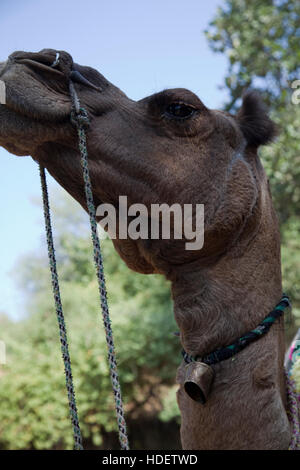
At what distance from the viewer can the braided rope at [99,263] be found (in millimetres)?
1399

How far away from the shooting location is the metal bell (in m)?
1.69

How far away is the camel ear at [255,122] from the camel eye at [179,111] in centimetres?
34

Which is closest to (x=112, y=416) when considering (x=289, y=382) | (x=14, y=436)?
(x=14, y=436)

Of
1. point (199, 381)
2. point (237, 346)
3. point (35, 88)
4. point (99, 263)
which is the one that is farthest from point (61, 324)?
point (35, 88)

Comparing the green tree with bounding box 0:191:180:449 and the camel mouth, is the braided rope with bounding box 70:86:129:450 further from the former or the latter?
the green tree with bounding box 0:191:180:449

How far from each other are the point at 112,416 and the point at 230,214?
10870mm

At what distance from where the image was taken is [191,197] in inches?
71.5

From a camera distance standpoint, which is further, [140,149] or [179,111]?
[179,111]

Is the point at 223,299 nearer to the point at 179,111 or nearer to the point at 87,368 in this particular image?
the point at 179,111

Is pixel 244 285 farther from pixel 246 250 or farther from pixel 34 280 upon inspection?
pixel 34 280

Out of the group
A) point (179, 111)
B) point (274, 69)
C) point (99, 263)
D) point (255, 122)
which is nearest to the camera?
point (99, 263)

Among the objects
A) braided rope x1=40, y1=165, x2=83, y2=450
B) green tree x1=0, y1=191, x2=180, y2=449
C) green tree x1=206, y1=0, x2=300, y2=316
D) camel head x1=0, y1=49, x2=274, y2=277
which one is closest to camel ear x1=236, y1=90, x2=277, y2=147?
camel head x1=0, y1=49, x2=274, y2=277

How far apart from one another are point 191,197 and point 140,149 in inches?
10.2
